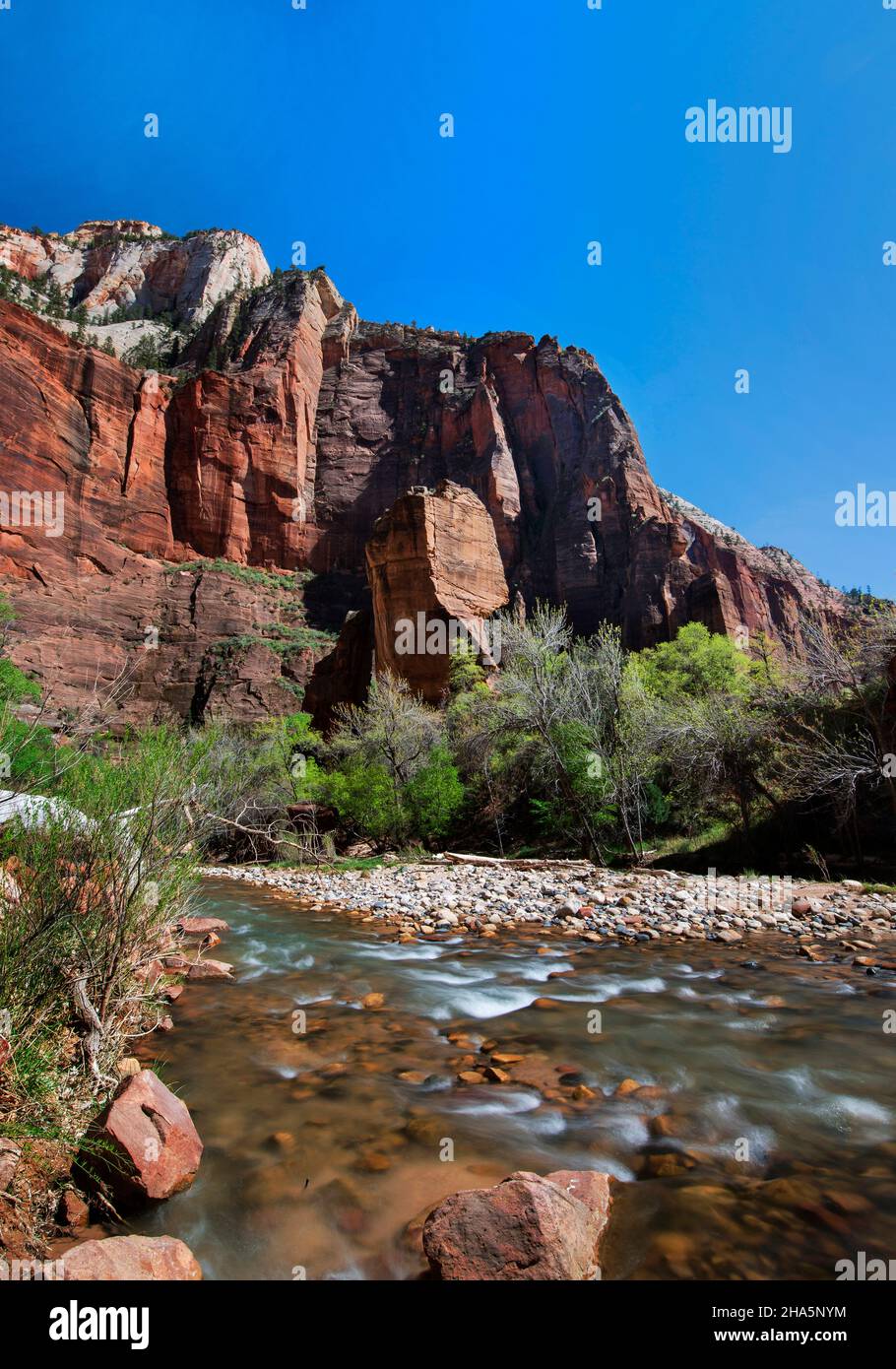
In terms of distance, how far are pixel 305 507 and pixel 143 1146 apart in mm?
66109

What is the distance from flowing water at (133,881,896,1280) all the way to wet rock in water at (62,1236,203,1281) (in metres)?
0.40

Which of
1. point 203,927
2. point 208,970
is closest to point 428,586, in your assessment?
point 203,927

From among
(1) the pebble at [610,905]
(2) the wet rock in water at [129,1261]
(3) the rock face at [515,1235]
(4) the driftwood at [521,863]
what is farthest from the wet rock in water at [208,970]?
(4) the driftwood at [521,863]

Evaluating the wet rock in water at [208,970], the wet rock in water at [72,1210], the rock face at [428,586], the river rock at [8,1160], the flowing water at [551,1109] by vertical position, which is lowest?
the wet rock in water at [208,970]

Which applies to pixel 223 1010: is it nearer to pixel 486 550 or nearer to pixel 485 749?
pixel 485 749

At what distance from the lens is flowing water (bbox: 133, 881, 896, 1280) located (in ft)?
9.20

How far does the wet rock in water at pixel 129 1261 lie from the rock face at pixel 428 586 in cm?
2997

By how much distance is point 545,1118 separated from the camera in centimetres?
386

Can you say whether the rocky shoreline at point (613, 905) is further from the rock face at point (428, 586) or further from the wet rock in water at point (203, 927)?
the rock face at point (428, 586)

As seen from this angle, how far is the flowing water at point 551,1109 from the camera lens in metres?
2.80

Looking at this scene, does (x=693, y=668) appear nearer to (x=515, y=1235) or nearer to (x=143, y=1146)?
(x=515, y=1235)

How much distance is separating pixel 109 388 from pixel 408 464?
1197 inches

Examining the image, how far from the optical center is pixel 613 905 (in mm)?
10477

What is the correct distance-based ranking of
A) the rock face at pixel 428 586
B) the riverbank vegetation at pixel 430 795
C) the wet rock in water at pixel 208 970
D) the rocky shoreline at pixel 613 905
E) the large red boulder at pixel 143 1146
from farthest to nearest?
the rock face at pixel 428 586 < the rocky shoreline at pixel 613 905 < the wet rock in water at pixel 208 970 < the riverbank vegetation at pixel 430 795 < the large red boulder at pixel 143 1146
